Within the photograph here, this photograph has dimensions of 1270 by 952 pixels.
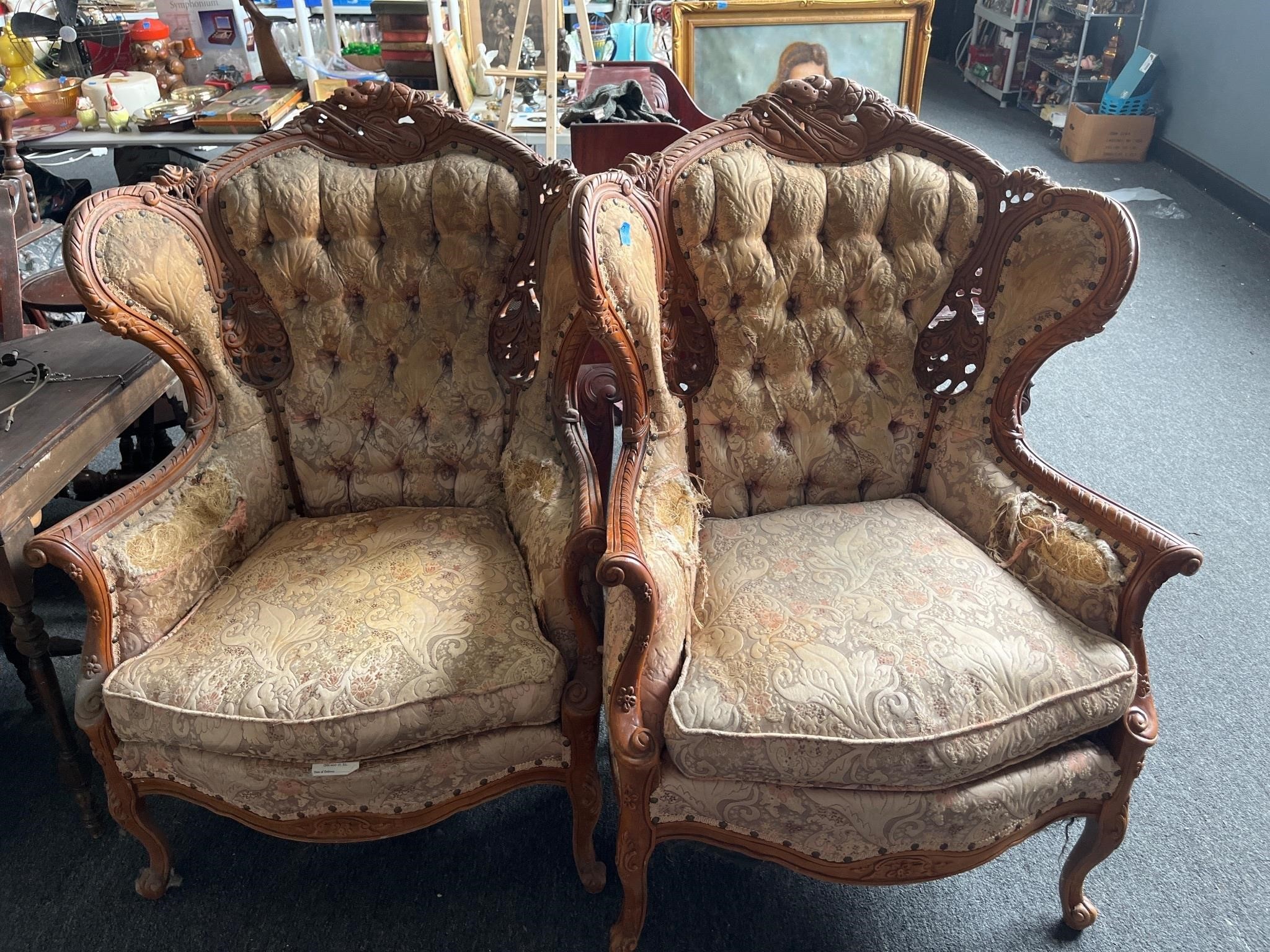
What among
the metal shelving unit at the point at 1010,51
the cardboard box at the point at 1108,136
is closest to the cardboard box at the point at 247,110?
the cardboard box at the point at 1108,136

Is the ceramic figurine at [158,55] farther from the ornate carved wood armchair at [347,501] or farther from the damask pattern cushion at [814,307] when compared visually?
the damask pattern cushion at [814,307]

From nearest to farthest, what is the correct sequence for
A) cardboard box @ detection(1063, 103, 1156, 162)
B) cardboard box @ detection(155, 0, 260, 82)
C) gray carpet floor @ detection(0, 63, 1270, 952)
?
gray carpet floor @ detection(0, 63, 1270, 952) → cardboard box @ detection(155, 0, 260, 82) → cardboard box @ detection(1063, 103, 1156, 162)

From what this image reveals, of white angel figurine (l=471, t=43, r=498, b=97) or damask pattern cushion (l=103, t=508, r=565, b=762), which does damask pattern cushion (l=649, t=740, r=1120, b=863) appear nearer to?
damask pattern cushion (l=103, t=508, r=565, b=762)

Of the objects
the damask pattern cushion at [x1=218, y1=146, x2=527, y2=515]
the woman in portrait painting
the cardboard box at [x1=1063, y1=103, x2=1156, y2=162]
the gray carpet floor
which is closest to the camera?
the gray carpet floor

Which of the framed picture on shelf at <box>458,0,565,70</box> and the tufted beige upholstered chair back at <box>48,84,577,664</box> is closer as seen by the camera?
the tufted beige upholstered chair back at <box>48,84,577,664</box>

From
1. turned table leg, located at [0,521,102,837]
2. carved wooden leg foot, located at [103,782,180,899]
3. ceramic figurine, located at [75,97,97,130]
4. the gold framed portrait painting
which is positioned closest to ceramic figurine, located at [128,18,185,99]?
ceramic figurine, located at [75,97,97,130]

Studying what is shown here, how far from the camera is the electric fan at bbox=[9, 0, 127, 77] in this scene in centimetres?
314

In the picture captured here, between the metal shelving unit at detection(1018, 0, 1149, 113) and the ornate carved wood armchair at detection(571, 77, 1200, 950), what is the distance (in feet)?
13.1

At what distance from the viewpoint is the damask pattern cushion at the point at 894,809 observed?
3.83 ft

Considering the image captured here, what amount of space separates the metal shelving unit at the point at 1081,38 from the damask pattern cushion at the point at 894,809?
4.50 m

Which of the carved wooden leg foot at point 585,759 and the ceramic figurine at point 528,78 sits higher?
the ceramic figurine at point 528,78

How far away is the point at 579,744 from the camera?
1306 mm

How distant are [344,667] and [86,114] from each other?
8.07 feet

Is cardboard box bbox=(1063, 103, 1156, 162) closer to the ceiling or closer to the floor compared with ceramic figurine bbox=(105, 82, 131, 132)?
closer to the floor
